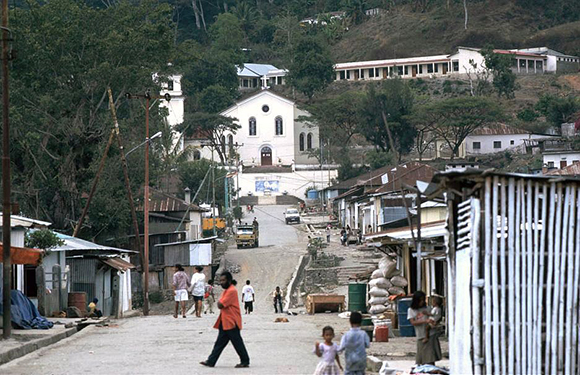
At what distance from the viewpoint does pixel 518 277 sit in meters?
12.3

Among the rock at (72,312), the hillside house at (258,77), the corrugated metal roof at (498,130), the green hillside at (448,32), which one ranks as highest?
the green hillside at (448,32)

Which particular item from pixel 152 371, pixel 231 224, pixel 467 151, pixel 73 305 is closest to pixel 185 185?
pixel 231 224

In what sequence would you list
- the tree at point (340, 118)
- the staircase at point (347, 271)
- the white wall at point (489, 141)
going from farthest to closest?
the white wall at point (489, 141) → the tree at point (340, 118) → the staircase at point (347, 271)

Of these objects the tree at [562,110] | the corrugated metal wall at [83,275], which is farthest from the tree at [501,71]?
the corrugated metal wall at [83,275]

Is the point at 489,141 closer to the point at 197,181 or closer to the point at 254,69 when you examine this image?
the point at 197,181

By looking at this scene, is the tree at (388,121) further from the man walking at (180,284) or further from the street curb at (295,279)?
the man walking at (180,284)

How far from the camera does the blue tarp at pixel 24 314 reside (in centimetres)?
2283

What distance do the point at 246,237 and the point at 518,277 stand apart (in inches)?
2001

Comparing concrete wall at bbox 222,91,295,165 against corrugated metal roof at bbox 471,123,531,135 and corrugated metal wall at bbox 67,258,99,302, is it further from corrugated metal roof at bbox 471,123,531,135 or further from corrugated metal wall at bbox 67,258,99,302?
corrugated metal wall at bbox 67,258,99,302

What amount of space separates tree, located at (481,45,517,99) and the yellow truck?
57.0m

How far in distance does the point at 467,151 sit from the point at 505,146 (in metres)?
3.43

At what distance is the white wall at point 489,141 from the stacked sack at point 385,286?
76.1m

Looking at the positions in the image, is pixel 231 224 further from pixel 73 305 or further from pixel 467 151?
pixel 73 305

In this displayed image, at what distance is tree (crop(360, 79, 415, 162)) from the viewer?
9456 centimetres
